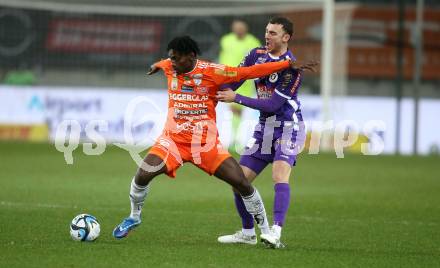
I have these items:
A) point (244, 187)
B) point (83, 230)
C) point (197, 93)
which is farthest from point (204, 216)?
point (197, 93)

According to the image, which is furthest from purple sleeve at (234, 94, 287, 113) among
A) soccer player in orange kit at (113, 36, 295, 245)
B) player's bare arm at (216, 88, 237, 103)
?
soccer player in orange kit at (113, 36, 295, 245)

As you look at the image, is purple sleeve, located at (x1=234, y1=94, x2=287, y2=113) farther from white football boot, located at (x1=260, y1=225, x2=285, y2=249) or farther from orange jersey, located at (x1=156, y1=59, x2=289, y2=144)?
white football boot, located at (x1=260, y1=225, x2=285, y2=249)

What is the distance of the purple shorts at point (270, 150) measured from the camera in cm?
942

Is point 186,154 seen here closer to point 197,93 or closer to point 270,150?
point 197,93

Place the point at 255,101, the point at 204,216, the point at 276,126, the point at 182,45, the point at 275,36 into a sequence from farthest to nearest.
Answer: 1. the point at 204,216
2. the point at 276,126
3. the point at 275,36
4. the point at 255,101
5. the point at 182,45

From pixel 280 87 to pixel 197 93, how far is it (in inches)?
35.7

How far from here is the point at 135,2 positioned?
2358 cm

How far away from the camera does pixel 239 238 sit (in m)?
9.45

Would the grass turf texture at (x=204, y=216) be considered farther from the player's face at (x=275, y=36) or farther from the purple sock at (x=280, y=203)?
the player's face at (x=275, y=36)

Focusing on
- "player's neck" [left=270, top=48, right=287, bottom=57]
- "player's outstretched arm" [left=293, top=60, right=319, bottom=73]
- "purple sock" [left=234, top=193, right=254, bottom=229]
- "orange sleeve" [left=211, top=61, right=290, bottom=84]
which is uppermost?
"player's neck" [left=270, top=48, right=287, bottom=57]

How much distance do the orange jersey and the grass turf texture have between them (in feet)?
3.50

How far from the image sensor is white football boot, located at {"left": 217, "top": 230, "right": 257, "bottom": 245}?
370 inches

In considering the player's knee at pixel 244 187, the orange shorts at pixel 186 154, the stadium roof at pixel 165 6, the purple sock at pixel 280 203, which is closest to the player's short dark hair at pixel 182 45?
the orange shorts at pixel 186 154

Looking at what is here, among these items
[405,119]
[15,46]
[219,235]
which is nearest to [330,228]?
[219,235]
